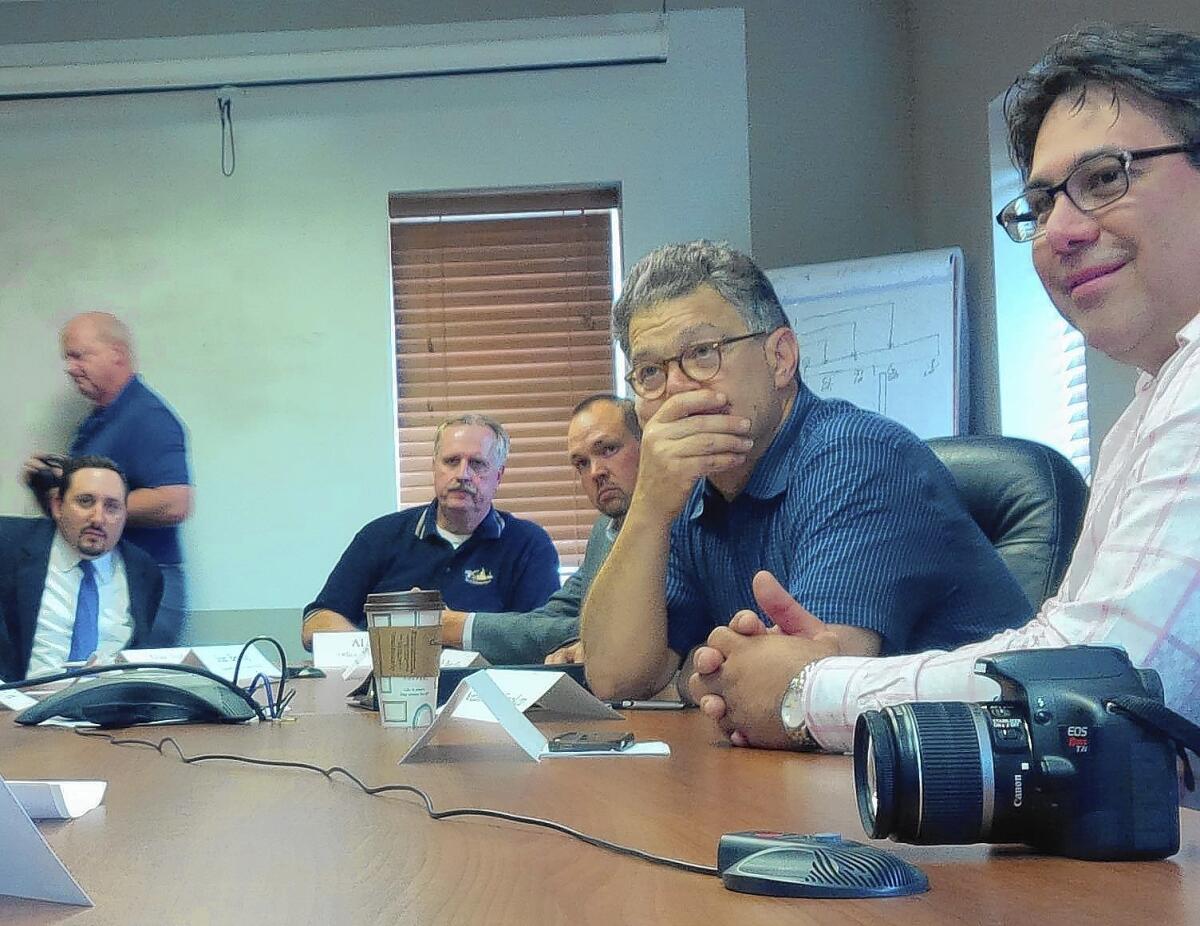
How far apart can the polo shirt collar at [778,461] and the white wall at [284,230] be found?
268 cm

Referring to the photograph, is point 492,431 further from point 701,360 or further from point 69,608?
point 701,360

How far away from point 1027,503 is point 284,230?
10.2 feet

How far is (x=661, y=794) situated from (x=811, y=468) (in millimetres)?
792

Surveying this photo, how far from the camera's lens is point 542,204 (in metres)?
4.49

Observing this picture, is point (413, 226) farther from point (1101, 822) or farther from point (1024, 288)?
point (1101, 822)

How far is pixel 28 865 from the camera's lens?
1.88ft

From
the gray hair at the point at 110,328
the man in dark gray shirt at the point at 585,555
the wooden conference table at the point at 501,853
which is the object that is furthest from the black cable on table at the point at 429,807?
the gray hair at the point at 110,328

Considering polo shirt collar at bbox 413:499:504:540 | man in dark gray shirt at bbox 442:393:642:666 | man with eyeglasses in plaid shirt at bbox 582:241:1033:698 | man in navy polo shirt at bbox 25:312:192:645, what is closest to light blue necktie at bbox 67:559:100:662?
man in navy polo shirt at bbox 25:312:192:645

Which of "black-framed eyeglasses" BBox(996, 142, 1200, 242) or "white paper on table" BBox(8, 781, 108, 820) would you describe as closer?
"white paper on table" BBox(8, 781, 108, 820)

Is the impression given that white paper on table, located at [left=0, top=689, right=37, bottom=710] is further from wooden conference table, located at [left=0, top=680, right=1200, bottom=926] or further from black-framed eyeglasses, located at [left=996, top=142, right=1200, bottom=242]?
black-framed eyeglasses, located at [left=996, top=142, right=1200, bottom=242]

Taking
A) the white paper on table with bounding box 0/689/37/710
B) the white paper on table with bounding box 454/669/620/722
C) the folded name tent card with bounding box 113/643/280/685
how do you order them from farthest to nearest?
the folded name tent card with bounding box 113/643/280/685
the white paper on table with bounding box 0/689/37/710
the white paper on table with bounding box 454/669/620/722

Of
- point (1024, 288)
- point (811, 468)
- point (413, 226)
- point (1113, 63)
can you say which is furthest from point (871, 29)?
point (1113, 63)

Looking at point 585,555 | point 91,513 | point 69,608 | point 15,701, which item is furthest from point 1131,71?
point 91,513

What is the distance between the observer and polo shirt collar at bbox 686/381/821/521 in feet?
5.53
